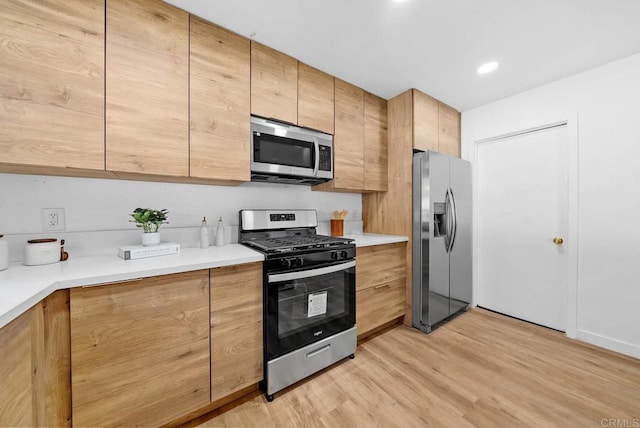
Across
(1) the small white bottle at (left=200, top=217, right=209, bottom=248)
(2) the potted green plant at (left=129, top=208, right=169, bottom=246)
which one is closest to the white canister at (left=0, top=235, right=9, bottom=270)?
(2) the potted green plant at (left=129, top=208, right=169, bottom=246)

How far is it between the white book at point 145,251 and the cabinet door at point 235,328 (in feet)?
1.24

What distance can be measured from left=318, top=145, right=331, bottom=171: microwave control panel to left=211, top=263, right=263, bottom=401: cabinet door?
105 centimetres

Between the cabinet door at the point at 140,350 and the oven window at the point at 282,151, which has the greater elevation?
the oven window at the point at 282,151

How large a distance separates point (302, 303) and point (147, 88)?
5.26ft

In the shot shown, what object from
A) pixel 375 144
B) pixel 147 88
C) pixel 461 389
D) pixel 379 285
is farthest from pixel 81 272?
pixel 375 144

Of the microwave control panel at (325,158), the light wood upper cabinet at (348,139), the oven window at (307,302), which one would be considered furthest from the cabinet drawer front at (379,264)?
the microwave control panel at (325,158)

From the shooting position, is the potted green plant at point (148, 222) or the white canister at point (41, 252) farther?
the potted green plant at point (148, 222)

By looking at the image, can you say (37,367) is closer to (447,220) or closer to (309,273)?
(309,273)

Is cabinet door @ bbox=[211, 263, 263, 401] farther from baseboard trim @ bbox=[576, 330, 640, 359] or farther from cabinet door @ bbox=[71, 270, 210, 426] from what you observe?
baseboard trim @ bbox=[576, 330, 640, 359]

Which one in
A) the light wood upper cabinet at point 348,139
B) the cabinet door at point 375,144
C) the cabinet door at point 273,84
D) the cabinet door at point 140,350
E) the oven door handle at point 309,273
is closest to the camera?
the cabinet door at point 140,350

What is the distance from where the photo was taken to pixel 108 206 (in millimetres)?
1572

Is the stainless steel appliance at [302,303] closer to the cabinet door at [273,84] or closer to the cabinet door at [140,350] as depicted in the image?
the cabinet door at [140,350]

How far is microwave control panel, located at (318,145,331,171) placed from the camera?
83.7 inches

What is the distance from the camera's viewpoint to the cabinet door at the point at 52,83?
107 cm
